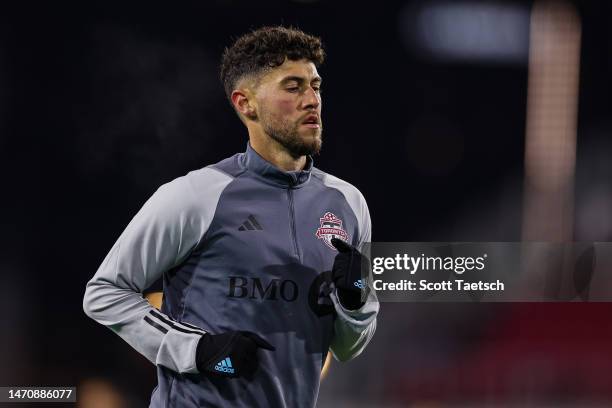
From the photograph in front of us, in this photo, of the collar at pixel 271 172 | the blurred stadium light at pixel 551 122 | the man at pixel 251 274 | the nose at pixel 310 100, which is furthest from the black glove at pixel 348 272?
the blurred stadium light at pixel 551 122

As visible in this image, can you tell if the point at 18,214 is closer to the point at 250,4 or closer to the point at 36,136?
the point at 36,136

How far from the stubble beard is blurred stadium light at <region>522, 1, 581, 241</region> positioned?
132 cm

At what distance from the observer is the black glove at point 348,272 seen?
1.42 meters

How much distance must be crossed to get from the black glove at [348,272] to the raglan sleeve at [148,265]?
26 cm

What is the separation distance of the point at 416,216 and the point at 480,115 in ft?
1.40

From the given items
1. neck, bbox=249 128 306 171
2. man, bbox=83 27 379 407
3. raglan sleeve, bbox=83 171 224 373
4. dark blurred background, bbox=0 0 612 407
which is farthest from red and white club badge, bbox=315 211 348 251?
dark blurred background, bbox=0 0 612 407

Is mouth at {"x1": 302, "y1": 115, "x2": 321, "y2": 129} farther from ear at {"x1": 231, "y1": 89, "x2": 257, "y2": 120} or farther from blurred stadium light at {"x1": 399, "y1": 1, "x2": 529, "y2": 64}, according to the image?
blurred stadium light at {"x1": 399, "y1": 1, "x2": 529, "y2": 64}

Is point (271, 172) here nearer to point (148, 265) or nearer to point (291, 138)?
point (291, 138)

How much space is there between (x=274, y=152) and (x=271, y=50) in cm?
21

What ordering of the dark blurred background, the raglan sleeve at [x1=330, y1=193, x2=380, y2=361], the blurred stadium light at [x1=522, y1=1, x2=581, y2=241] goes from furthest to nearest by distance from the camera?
1. the blurred stadium light at [x1=522, y1=1, x2=581, y2=241]
2. the dark blurred background
3. the raglan sleeve at [x1=330, y1=193, x2=380, y2=361]

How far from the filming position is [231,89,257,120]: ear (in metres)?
1.59

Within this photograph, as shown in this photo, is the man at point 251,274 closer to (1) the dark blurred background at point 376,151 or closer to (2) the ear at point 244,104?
(2) the ear at point 244,104

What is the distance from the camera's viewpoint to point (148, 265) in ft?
4.76

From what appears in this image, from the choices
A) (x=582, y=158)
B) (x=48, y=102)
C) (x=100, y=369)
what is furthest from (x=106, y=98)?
(x=582, y=158)
